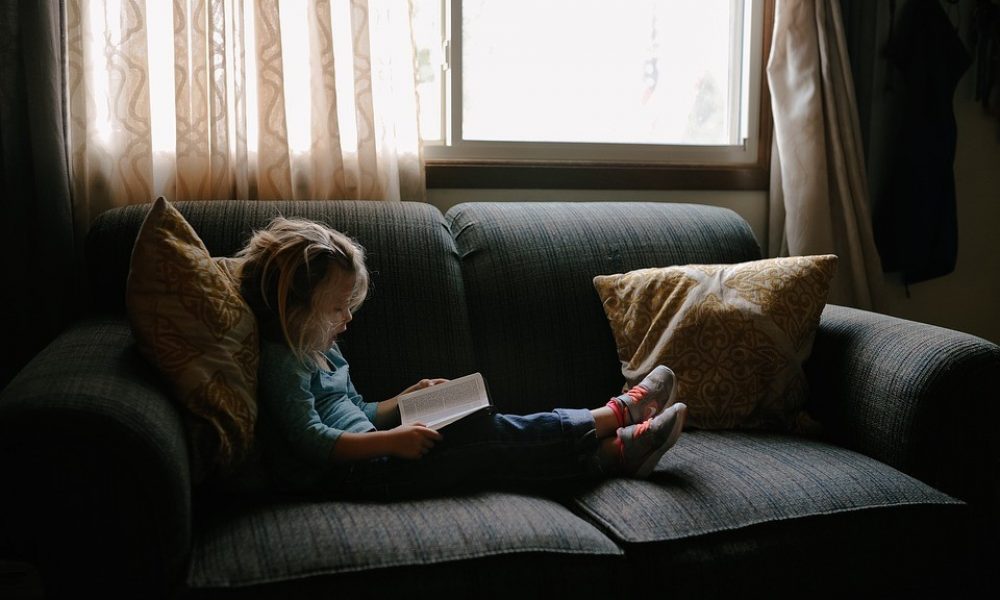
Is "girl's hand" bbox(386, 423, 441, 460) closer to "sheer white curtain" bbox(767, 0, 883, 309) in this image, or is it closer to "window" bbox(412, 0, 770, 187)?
"window" bbox(412, 0, 770, 187)

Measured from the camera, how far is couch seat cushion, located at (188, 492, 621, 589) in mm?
1186

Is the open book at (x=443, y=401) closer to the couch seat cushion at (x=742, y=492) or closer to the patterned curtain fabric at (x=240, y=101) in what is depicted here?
the couch seat cushion at (x=742, y=492)

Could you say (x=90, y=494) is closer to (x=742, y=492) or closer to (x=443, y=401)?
(x=443, y=401)

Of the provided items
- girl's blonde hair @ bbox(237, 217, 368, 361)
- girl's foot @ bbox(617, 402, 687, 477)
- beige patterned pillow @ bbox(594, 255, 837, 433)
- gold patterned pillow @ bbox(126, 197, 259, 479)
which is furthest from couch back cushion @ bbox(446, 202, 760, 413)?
gold patterned pillow @ bbox(126, 197, 259, 479)

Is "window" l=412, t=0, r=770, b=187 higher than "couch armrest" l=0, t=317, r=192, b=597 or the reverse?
higher

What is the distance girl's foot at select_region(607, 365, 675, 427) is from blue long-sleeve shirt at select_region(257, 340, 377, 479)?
513mm

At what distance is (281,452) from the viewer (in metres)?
1.48

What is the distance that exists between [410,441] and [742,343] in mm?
786

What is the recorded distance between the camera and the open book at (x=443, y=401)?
5.24 feet

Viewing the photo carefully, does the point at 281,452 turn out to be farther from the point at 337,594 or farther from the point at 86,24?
the point at 86,24

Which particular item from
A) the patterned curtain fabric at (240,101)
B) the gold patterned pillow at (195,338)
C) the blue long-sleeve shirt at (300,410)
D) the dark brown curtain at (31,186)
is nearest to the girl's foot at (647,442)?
the blue long-sleeve shirt at (300,410)

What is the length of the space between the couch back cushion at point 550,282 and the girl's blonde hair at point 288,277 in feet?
1.67

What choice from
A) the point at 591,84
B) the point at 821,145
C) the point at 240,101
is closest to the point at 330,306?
the point at 240,101

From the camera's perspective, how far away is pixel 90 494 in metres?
1.13
